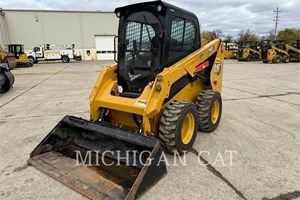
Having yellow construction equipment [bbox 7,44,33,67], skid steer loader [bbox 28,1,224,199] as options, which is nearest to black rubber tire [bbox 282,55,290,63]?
skid steer loader [bbox 28,1,224,199]

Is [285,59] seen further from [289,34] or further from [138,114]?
[289,34]

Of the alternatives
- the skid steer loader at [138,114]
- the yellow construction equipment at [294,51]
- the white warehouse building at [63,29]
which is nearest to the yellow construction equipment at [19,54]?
the white warehouse building at [63,29]

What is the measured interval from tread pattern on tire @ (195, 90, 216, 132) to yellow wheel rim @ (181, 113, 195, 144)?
0.57m

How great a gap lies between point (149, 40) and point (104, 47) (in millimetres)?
32784

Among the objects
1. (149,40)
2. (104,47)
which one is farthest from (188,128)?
(104,47)

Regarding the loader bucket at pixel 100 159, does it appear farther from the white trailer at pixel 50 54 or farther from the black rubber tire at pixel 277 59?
the white trailer at pixel 50 54

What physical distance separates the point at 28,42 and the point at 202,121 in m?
33.7

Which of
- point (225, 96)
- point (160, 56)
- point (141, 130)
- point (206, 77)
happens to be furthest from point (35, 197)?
point (225, 96)

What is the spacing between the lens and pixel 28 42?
31922 millimetres

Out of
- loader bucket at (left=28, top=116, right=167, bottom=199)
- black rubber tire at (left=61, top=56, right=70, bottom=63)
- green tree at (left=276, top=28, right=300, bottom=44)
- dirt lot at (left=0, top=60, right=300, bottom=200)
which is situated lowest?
dirt lot at (left=0, top=60, right=300, bottom=200)

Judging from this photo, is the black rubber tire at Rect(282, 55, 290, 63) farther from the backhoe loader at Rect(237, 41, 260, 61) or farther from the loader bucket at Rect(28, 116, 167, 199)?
the loader bucket at Rect(28, 116, 167, 199)

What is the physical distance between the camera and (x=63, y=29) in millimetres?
32969

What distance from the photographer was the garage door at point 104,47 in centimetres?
3488

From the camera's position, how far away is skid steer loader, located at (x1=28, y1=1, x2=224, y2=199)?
113 inches
